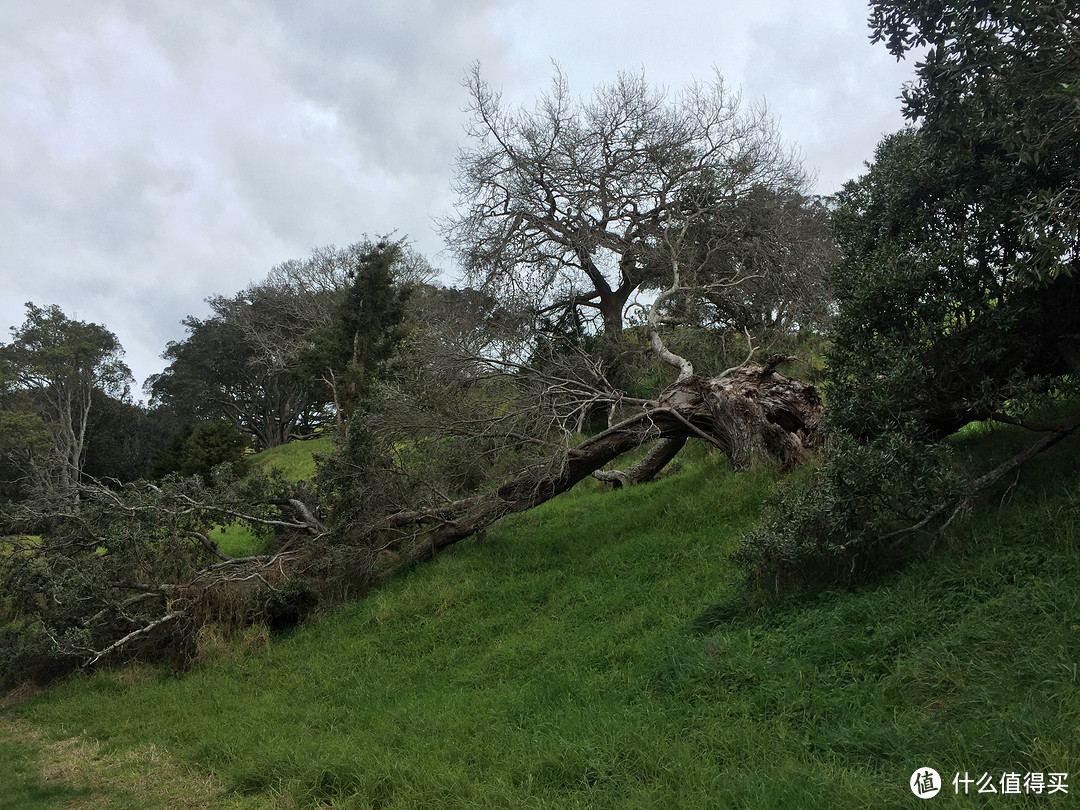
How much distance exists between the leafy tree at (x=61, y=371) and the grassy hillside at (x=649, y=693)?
2874cm

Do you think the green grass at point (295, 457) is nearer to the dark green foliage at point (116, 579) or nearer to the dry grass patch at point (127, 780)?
the dark green foliage at point (116, 579)

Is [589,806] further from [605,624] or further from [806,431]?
[806,431]

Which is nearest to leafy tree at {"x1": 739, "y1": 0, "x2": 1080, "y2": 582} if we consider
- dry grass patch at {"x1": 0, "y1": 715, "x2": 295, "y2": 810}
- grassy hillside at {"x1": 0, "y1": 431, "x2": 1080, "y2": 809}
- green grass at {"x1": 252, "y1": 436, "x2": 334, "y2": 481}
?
grassy hillside at {"x1": 0, "y1": 431, "x2": 1080, "y2": 809}

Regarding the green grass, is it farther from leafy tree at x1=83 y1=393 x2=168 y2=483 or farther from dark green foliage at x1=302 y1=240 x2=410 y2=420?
leafy tree at x1=83 y1=393 x2=168 y2=483

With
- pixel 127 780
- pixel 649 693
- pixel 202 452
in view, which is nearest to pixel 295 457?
pixel 202 452

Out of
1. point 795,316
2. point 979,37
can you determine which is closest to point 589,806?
point 979,37

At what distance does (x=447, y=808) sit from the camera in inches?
183

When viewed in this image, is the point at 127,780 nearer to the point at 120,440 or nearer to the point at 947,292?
the point at 947,292

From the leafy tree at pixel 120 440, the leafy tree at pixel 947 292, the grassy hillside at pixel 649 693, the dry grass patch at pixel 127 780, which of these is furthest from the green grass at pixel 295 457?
the leafy tree at pixel 947 292

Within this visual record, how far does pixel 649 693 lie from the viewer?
18.0 ft

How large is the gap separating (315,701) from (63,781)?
220 centimetres

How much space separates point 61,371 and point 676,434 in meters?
33.5

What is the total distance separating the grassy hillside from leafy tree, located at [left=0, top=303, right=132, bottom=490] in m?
28.7

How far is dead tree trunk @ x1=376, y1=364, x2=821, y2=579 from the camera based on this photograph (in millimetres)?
10320
